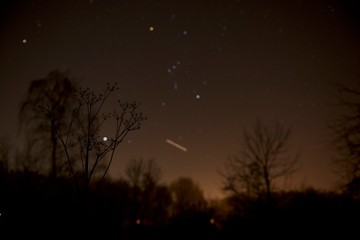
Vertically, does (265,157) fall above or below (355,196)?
above

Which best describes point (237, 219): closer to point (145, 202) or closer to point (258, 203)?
point (258, 203)

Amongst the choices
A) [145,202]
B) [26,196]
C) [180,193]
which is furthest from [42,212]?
[180,193]

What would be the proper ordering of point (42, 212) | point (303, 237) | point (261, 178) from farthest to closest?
point (261, 178), point (42, 212), point (303, 237)

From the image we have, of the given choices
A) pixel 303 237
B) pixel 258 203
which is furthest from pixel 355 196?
pixel 258 203

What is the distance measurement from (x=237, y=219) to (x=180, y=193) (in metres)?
59.6

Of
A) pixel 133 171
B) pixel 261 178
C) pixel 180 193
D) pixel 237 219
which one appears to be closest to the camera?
pixel 237 219

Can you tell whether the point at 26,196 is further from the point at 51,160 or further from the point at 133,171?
the point at 133,171

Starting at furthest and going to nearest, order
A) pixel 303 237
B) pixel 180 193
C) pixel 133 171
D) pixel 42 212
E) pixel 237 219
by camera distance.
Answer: pixel 180 193 → pixel 133 171 → pixel 237 219 → pixel 42 212 → pixel 303 237

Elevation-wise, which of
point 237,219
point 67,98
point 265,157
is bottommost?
point 237,219

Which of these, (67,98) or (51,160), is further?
(67,98)

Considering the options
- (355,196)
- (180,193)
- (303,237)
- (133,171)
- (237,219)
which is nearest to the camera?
(355,196)

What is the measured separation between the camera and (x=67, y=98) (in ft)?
57.3

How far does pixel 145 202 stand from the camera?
52.0 metres

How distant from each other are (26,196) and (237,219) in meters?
9.75
